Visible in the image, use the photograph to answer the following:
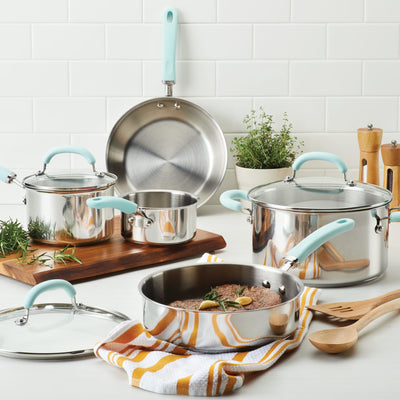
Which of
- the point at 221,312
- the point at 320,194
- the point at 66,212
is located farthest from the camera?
the point at 66,212

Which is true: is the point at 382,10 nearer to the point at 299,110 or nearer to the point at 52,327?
the point at 299,110

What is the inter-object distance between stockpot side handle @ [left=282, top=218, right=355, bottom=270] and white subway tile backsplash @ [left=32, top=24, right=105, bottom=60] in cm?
112

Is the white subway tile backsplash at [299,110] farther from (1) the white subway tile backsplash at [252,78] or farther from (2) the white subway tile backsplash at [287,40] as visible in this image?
(2) the white subway tile backsplash at [287,40]

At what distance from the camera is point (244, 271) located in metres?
1.23

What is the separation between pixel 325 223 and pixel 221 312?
0.41 metres

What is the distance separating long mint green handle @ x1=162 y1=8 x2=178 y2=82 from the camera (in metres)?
2.05

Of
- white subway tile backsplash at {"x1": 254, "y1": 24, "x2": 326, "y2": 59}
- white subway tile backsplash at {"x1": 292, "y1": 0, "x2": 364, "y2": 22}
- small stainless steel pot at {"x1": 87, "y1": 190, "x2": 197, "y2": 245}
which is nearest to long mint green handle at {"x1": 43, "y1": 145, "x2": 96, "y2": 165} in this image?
small stainless steel pot at {"x1": 87, "y1": 190, "x2": 197, "y2": 245}

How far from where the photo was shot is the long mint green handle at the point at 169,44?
2.05 meters

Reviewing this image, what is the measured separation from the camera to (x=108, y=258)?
1506 mm

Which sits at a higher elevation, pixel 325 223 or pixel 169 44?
pixel 169 44

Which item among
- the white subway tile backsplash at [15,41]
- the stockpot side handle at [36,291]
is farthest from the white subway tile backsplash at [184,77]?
the stockpot side handle at [36,291]

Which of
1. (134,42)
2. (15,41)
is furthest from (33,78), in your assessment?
(134,42)

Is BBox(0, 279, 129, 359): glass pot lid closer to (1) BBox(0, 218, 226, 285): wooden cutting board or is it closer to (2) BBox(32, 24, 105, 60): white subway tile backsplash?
(1) BBox(0, 218, 226, 285): wooden cutting board

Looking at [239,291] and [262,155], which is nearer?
[239,291]
